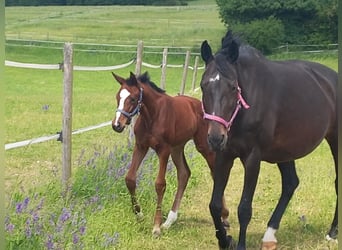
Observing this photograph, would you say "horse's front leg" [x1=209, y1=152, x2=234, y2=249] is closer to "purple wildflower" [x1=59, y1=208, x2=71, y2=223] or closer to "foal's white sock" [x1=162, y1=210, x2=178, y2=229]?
"foal's white sock" [x1=162, y1=210, x2=178, y2=229]

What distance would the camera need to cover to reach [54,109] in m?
16.9

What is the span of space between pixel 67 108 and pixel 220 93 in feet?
7.32

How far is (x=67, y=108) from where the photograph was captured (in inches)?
242

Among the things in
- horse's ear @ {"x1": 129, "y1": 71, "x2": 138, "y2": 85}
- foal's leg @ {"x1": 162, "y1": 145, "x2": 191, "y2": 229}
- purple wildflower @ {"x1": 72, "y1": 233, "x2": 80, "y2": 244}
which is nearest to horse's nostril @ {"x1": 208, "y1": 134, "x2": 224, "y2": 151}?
purple wildflower @ {"x1": 72, "y1": 233, "x2": 80, "y2": 244}

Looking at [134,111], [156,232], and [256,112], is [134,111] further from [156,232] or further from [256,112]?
[256,112]

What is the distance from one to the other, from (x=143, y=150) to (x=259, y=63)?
1559 millimetres

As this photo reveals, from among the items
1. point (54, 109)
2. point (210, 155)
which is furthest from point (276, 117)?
point (54, 109)

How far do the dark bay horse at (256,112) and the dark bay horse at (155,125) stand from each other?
854mm

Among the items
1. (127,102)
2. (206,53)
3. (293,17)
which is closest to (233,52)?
(206,53)

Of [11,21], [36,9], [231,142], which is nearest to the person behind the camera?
[231,142]

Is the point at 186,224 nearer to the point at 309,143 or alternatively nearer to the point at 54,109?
the point at 309,143

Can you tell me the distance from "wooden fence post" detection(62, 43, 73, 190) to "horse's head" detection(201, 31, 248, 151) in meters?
1.86

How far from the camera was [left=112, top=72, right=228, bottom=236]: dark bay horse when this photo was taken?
227 inches

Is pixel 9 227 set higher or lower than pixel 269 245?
higher
